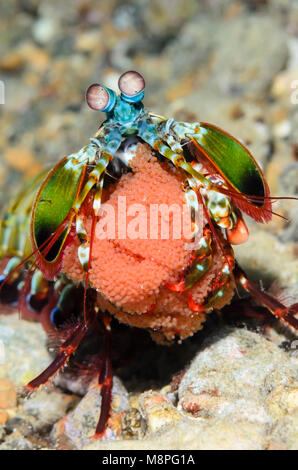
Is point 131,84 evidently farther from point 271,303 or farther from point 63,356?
point 63,356

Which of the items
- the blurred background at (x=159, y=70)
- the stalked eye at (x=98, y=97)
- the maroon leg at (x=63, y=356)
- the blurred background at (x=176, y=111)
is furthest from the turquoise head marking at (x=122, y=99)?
the blurred background at (x=159, y=70)

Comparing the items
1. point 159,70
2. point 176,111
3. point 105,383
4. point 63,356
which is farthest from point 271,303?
point 159,70

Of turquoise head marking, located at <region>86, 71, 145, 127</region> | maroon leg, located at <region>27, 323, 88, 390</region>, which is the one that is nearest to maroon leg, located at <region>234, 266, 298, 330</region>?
maroon leg, located at <region>27, 323, 88, 390</region>

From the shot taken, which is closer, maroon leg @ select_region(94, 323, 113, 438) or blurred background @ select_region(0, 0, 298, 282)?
maroon leg @ select_region(94, 323, 113, 438)

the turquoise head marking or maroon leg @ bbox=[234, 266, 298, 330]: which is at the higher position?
the turquoise head marking

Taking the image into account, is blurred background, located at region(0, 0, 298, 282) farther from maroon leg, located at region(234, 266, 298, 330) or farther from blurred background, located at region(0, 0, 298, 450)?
maroon leg, located at region(234, 266, 298, 330)

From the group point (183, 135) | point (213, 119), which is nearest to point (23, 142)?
point (213, 119)
